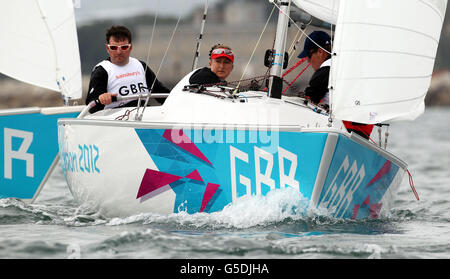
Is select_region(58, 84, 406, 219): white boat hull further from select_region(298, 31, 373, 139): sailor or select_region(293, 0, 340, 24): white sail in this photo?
select_region(293, 0, 340, 24): white sail

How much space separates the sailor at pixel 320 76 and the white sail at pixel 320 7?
0.19 m

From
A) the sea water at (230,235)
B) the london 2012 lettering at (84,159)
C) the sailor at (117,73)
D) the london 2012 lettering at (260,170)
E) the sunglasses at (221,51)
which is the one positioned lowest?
the sea water at (230,235)

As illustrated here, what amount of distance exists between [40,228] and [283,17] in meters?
2.03

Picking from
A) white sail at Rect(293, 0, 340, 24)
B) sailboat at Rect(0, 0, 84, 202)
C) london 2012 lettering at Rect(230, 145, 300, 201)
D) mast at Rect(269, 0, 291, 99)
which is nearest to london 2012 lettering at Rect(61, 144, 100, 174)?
sailboat at Rect(0, 0, 84, 202)

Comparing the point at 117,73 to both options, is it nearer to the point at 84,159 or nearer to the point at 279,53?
the point at 84,159

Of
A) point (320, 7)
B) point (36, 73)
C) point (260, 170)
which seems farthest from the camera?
point (36, 73)

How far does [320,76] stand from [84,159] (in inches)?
67.5

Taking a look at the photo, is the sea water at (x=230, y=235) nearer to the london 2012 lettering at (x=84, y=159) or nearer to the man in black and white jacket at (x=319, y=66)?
the london 2012 lettering at (x=84, y=159)

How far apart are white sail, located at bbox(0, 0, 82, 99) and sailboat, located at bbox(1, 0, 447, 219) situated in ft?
5.58

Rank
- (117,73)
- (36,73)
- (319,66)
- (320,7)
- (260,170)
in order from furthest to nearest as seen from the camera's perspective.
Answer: (36,73), (117,73), (319,66), (320,7), (260,170)

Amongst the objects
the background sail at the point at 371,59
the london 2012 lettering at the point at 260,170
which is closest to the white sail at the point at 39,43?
the london 2012 lettering at the point at 260,170

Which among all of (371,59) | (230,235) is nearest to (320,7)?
(371,59)

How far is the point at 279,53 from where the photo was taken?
15.5 feet

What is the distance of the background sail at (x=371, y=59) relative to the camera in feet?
14.4
